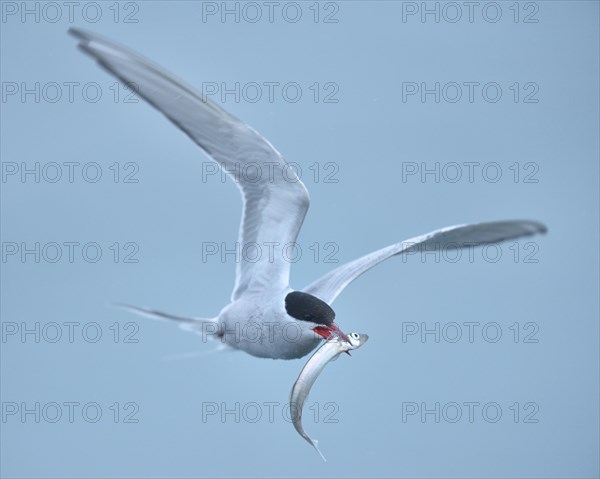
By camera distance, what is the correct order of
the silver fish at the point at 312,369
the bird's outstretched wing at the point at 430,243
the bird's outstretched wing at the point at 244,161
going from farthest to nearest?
the bird's outstretched wing at the point at 430,243 < the silver fish at the point at 312,369 < the bird's outstretched wing at the point at 244,161

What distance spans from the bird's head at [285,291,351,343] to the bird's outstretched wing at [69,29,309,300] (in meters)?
0.35

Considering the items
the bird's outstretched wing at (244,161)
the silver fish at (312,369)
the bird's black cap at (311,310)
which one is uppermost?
the bird's outstretched wing at (244,161)

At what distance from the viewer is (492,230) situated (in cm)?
373

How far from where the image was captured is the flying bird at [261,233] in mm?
Result: 3486

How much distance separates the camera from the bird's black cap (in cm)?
362

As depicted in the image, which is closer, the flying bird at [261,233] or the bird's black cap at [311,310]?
the flying bird at [261,233]

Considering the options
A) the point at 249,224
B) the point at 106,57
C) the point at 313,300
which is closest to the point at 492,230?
the point at 313,300

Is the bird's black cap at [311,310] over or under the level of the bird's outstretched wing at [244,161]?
under

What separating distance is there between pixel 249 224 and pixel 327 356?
0.83 metres

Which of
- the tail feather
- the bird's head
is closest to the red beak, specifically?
the bird's head

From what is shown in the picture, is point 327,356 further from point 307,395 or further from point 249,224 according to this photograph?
point 249,224

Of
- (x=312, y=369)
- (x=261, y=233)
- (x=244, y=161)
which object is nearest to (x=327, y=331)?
(x=312, y=369)

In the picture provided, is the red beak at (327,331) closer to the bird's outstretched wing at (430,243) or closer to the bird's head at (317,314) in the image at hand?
the bird's head at (317,314)

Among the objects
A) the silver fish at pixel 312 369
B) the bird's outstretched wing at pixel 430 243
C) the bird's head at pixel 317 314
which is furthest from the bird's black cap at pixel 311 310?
the bird's outstretched wing at pixel 430 243
